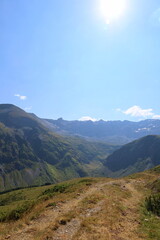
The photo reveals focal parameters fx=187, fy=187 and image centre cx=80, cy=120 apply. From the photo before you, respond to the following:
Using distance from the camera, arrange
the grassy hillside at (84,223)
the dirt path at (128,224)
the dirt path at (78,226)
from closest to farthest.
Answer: the dirt path at (78,226) → the dirt path at (128,224) → the grassy hillside at (84,223)

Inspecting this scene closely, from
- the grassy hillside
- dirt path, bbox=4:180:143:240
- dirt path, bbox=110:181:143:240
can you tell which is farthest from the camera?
the grassy hillside

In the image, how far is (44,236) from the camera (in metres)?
16.0

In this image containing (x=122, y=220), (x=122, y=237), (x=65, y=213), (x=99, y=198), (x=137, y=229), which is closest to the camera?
(x=122, y=237)

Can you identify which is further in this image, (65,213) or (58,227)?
(65,213)

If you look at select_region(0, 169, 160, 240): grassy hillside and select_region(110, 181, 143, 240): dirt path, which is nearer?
select_region(110, 181, 143, 240): dirt path

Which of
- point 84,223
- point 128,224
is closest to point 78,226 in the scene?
point 84,223

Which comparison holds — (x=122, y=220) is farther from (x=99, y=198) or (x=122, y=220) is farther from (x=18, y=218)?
(x=18, y=218)

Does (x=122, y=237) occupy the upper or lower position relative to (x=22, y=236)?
upper

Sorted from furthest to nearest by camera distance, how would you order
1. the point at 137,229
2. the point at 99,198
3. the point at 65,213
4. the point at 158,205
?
the point at 99,198, the point at 158,205, the point at 65,213, the point at 137,229

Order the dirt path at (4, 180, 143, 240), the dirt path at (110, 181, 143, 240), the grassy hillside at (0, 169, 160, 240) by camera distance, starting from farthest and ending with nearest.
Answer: the grassy hillside at (0, 169, 160, 240)
the dirt path at (110, 181, 143, 240)
the dirt path at (4, 180, 143, 240)

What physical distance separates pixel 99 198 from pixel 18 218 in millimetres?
11695

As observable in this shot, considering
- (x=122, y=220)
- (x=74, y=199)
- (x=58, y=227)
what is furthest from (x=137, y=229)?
(x=74, y=199)

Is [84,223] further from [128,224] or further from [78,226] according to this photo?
[128,224]

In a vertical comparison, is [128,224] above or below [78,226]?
above
